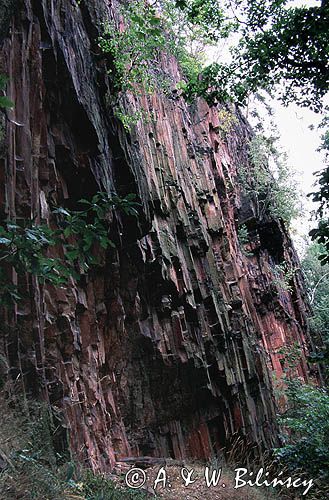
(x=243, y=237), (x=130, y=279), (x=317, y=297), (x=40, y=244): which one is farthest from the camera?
(x=317, y=297)

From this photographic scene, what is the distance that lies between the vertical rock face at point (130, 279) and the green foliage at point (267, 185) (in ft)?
8.18

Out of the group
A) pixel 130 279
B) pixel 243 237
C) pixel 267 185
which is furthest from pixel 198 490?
pixel 267 185

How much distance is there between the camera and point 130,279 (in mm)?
10117

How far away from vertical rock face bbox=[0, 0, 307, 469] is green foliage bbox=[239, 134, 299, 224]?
98.1 inches

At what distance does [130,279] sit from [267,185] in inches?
537

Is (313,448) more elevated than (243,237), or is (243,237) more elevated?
(243,237)

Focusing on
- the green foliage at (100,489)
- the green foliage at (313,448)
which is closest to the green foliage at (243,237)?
the green foliage at (313,448)

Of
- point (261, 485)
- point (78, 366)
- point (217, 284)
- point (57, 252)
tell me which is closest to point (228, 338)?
point (217, 284)

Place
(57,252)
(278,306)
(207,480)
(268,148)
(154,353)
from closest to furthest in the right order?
(57,252) → (207,480) → (154,353) → (278,306) → (268,148)

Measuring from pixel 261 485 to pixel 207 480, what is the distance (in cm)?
127

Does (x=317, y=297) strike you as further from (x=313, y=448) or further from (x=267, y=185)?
(x=313, y=448)

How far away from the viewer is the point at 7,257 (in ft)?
12.9

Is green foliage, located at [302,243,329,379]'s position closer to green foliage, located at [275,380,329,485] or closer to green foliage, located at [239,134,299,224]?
green foliage, located at [239,134,299,224]

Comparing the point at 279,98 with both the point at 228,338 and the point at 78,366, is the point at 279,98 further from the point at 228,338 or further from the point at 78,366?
the point at 228,338
